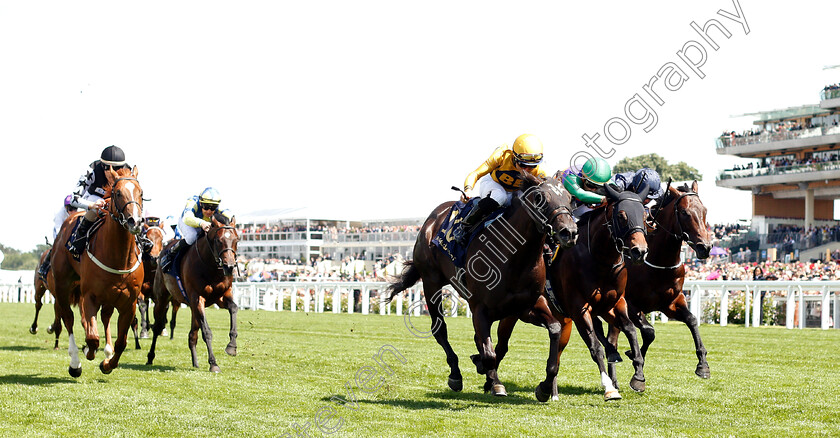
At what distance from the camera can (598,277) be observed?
278 inches

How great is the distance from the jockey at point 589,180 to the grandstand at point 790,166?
109 ft

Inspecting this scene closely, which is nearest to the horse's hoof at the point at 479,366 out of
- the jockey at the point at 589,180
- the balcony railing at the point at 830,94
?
the jockey at the point at 589,180

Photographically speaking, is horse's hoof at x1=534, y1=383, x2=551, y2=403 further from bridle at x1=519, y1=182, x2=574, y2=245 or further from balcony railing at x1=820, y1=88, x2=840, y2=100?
balcony railing at x1=820, y1=88, x2=840, y2=100

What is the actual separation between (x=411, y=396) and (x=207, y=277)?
3.61 meters

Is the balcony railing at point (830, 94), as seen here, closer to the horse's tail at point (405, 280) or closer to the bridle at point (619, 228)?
the horse's tail at point (405, 280)

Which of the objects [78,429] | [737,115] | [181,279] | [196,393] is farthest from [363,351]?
[737,115]

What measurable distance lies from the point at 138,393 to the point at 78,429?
162 centimetres

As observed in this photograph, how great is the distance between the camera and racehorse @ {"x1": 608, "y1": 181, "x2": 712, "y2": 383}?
779 centimetres

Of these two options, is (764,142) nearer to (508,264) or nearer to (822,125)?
(822,125)

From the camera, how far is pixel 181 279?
33.6ft

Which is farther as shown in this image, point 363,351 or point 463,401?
point 363,351

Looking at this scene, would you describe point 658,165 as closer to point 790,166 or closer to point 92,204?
point 790,166

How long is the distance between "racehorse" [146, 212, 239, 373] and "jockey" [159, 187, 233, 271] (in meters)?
0.11

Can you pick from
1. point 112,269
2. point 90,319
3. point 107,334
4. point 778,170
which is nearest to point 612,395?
point 112,269
